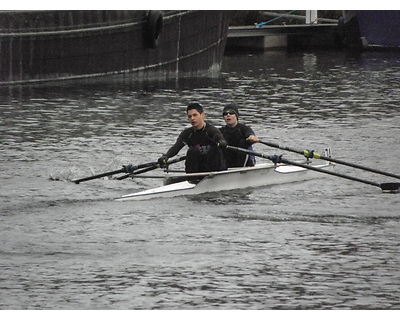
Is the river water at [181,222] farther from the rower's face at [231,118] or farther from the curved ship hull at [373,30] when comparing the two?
the curved ship hull at [373,30]

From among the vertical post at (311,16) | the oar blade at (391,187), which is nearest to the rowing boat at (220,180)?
the oar blade at (391,187)

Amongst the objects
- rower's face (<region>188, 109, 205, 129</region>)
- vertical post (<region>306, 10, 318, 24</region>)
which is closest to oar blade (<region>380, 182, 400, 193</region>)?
rower's face (<region>188, 109, 205, 129</region>)

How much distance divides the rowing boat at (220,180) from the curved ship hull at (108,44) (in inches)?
698

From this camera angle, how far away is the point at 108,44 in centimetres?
4116

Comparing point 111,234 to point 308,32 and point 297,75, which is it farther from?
point 308,32

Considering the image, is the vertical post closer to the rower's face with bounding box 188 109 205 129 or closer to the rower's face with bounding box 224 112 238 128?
the rower's face with bounding box 224 112 238 128

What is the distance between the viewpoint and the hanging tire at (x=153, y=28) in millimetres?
41734

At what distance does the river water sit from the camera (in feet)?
48.2

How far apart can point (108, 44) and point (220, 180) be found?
20743 millimetres

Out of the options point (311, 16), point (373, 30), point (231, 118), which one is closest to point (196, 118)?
point (231, 118)

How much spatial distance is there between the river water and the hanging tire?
20.6 feet

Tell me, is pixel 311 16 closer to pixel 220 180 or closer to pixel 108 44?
pixel 108 44

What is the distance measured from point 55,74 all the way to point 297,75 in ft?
35.9
